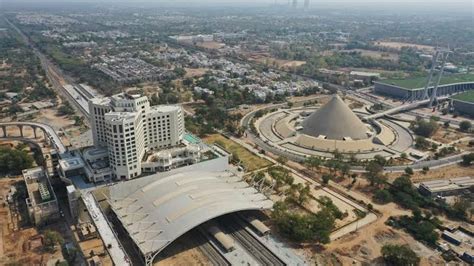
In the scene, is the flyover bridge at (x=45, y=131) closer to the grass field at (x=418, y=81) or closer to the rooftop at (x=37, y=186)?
the rooftop at (x=37, y=186)

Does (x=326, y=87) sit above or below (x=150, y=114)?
below

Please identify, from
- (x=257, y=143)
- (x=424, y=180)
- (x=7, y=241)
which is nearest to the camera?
(x=7, y=241)

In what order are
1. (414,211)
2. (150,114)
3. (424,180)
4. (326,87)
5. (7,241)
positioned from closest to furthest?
(7,241), (414,211), (150,114), (424,180), (326,87)

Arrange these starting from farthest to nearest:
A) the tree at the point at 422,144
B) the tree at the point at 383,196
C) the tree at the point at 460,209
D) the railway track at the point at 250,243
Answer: the tree at the point at 422,144 → the tree at the point at 383,196 → the tree at the point at 460,209 → the railway track at the point at 250,243

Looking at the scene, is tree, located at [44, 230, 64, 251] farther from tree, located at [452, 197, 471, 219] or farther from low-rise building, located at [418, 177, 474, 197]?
low-rise building, located at [418, 177, 474, 197]

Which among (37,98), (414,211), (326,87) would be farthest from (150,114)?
(326,87)

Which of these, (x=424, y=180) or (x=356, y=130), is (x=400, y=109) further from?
(x=424, y=180)

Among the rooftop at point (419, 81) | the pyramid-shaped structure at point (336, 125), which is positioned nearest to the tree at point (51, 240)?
the pyramid-shaped structure at point (336, 125)

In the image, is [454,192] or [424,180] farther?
[424,180]
